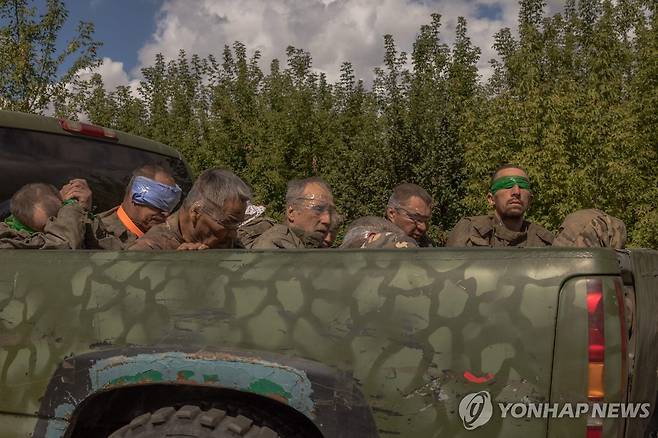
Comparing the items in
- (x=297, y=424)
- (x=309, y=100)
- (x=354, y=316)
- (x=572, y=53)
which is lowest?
(x=297, y=424)

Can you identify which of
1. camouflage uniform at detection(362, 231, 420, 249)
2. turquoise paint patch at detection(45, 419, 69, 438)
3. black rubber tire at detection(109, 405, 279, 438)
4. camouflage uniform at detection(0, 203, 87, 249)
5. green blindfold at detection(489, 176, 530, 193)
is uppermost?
green blindfold at detection(489, 176, 530, 193)

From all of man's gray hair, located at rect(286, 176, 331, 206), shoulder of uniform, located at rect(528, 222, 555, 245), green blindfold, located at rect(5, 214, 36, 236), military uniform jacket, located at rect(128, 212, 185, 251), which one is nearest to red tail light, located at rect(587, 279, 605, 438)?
military uniform jacket, located at rect(128, 212, 185, 251)

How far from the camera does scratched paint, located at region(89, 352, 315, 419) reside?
82.0 inches

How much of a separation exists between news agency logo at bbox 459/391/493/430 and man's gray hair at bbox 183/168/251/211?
1.27 metres

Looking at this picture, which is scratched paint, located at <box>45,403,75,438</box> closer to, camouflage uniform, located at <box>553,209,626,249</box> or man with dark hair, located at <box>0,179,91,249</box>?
man with dark hair, located at <box>0,179,91,249</box>

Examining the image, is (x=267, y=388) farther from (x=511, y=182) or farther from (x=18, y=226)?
(x=511, y=182)

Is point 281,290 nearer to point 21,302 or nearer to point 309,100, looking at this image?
point 21,302

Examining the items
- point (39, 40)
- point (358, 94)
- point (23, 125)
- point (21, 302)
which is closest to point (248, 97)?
point (358, 94)

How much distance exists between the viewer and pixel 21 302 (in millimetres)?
2480

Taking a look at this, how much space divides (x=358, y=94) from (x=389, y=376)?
21246 millimetres

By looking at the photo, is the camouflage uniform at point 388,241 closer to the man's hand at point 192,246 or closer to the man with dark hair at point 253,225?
the man's hand at point 192,246

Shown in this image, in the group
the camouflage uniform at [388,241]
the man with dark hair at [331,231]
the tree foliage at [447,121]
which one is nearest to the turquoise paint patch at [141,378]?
the camouflage uniform at [388,241]

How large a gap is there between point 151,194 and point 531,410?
2273 millimetres

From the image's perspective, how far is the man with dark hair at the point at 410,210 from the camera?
4.17m
